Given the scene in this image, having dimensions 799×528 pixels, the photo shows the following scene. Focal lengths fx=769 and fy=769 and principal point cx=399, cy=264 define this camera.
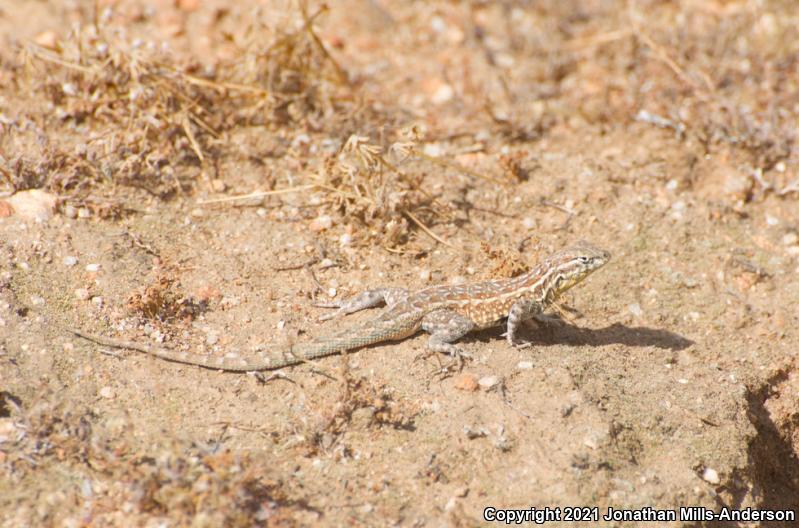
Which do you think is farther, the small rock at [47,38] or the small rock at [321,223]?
the small rock at [47,38]

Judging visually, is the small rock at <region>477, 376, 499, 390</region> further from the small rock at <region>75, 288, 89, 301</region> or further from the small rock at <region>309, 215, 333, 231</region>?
the small rock at <region>75, 288, 89, 301</region>

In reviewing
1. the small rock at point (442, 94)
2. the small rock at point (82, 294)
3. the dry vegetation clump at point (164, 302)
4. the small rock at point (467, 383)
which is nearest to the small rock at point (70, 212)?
the small rock at point (82, 294)

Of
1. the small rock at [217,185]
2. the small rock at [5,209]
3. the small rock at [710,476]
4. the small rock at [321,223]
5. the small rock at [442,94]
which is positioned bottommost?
the small rock at [710,476]

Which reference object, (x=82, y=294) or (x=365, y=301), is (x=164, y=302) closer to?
(x=82, y=294)

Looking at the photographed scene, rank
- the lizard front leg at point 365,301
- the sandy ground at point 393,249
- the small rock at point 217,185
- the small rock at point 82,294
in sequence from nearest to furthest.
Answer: the sandy ground at point 393,249 < the small rock at point 82,294 < the lizard front leg at point 365,301 < the small rock at point 217,185

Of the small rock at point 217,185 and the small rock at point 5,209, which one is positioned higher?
the small rock at point 5,209

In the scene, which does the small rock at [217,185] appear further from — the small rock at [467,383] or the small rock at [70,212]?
the small rock at [467,383]

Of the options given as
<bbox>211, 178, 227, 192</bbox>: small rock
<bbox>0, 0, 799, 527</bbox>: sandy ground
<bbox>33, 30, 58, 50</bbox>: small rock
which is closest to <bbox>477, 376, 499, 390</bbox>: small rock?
<bbox>0, 0, 799, 527</bbox>: sandy ground

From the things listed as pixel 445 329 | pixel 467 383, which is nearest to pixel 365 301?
pixel 445 329
